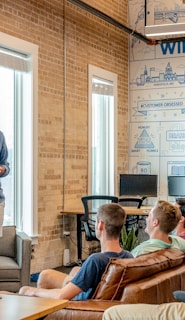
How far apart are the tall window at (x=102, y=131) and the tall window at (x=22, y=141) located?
1.65m

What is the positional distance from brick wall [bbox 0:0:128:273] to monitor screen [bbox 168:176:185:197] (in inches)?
58.5

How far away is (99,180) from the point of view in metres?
9.92

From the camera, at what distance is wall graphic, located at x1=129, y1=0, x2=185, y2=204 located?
10.1m

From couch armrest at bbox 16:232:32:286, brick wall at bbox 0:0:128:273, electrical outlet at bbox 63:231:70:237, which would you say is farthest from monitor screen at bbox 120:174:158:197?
couch armrest at bbox 16:232:32:286

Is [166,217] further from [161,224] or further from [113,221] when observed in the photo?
[113,221]

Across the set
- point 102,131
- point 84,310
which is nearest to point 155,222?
point 84,310

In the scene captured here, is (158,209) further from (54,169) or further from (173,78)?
(173,78)

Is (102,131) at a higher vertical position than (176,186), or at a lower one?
higher

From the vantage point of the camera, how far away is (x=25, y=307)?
9.48ft

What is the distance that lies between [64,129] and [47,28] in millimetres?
1447

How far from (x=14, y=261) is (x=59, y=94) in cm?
300

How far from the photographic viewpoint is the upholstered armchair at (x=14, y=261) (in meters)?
6.11

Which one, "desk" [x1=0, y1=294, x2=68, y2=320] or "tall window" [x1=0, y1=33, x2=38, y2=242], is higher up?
"tall window" [x1=0, y1=33, x2=38, y2=242]

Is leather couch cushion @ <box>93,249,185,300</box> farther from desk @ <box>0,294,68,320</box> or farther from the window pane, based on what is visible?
the window pane
